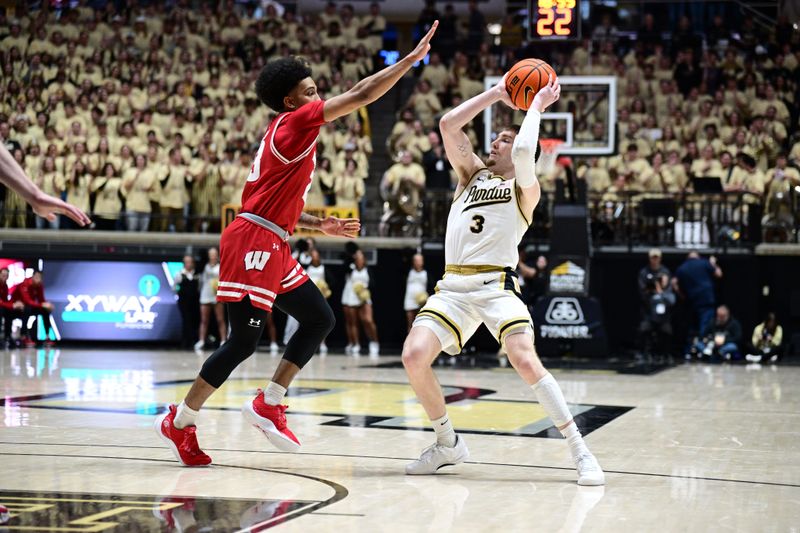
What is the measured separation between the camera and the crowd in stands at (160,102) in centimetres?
2030

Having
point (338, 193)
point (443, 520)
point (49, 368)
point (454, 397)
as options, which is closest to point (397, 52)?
point (338, 193)

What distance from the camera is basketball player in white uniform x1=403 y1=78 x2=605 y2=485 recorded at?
5.94 m

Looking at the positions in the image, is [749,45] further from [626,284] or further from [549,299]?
[549,299]

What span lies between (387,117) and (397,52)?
8.36 feet

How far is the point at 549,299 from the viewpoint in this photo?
16.2m

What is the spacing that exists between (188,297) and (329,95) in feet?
18.2

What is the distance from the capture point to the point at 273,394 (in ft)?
20.7

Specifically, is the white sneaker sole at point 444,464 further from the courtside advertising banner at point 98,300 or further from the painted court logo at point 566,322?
the courtside advertising banner at point 98,300

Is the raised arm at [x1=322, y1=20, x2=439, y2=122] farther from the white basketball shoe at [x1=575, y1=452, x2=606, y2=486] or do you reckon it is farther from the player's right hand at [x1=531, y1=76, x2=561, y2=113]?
the white basketball shoe at [x1=575, y1=452, x2=606, y2=486]

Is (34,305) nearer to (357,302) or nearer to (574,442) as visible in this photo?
(357,302)

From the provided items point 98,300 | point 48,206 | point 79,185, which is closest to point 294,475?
point 48,206

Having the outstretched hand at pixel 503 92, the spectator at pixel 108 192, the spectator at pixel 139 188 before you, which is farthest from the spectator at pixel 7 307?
the outstretched hand at pixel 503 92

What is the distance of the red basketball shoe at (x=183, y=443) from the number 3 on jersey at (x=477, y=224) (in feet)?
6.31

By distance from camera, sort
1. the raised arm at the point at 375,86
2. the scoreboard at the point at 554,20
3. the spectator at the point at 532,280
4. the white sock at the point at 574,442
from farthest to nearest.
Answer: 1. the spectator at the point at 532,280
2. the scoreboard at the point at 554,20
3. the white sock at the point at 574,442
4. the raised arm at the point at 375,86
